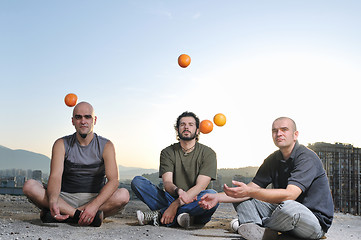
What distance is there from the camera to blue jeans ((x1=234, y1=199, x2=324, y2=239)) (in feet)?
12.2

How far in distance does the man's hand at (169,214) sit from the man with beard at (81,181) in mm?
581

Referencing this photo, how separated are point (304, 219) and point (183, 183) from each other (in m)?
1.76

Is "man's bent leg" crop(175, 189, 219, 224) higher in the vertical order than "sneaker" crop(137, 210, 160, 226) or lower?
higher

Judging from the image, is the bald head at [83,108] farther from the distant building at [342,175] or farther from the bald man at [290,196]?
the distant building at [342,175]

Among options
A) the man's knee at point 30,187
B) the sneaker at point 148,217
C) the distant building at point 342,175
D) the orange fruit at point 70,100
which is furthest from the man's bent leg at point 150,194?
the distant building at point 342,175

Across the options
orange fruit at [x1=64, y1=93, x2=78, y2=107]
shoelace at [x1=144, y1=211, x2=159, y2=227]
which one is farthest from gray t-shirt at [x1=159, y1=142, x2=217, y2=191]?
orange fruit at [x1=64, y1=93, x2=78, y2=107]

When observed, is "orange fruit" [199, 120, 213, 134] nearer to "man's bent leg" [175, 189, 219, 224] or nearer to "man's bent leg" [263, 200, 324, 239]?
"man's bent leg" [175, 189, 219, 224]

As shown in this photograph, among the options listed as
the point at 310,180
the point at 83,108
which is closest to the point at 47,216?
the point at 83,108

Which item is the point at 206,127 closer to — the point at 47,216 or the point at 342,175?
the point at 47,216

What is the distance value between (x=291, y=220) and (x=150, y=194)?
2.11 meters

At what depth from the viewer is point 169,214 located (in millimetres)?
4836

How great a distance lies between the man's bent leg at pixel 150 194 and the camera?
17.1ft

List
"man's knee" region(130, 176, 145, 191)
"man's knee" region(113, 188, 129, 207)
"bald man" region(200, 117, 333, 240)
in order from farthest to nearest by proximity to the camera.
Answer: "man's knee" region(130, 176, 145, 191)
"man's knee" region(113, 188, 129, 207)
"bald man" region(200, 117, 333, 240)

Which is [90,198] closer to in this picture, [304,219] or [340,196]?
[304,219]
